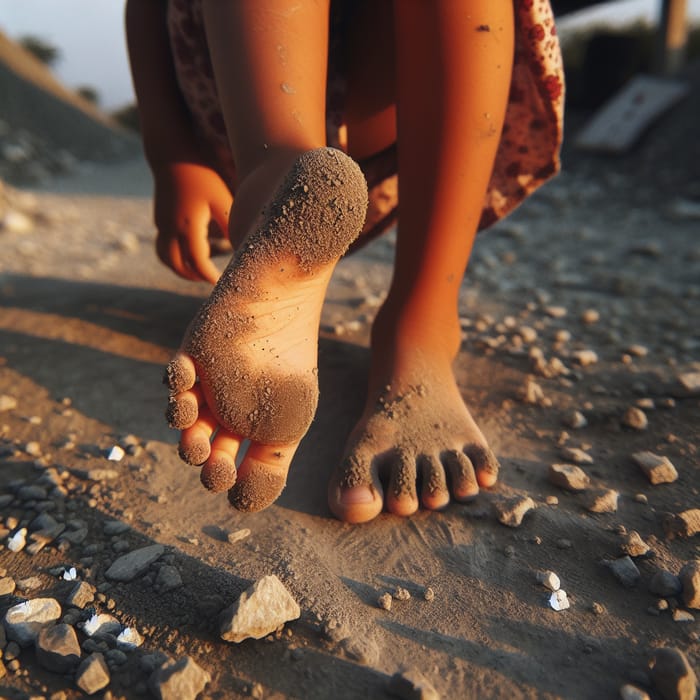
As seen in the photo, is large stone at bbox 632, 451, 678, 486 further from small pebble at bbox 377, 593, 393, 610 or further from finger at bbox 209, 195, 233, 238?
finger at bbox 209, 195, 233, 238

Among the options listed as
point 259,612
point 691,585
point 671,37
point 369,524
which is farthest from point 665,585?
point 671,37

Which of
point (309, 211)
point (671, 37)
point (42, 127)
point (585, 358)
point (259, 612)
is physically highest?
point (309, 211)

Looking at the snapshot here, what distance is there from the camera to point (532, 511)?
1049mm

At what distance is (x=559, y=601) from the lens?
2.94 ft

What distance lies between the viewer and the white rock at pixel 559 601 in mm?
890

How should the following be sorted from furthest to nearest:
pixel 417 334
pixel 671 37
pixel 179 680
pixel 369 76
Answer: pixel 671 37, pixel 369 76, pixel 417 334, pixel 179 680

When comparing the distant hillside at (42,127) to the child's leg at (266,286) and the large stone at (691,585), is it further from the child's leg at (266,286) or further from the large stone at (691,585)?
the large stone at (691,585)

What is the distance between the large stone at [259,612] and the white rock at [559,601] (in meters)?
0.32

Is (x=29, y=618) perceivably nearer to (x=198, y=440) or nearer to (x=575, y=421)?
(x=198, y=440)

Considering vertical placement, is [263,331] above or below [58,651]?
above

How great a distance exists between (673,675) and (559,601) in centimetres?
17

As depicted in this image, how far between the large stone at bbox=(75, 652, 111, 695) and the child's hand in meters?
0.83

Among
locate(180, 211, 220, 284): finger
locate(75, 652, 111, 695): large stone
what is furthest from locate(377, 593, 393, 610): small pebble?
locate(180, 211, 220, 284): finger

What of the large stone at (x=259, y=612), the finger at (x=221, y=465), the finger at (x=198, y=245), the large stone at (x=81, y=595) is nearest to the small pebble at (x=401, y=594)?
the large stone at (x=259, y=612)
